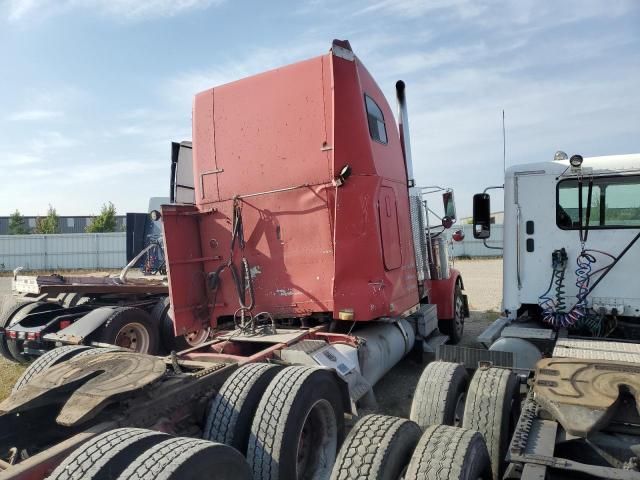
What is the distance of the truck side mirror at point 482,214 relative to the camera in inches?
223

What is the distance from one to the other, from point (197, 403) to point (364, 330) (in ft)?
9.52

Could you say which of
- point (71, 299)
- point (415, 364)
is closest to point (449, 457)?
point (415, 364)

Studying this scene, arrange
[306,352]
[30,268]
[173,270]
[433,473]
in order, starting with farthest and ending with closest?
[30,268] < [173,270] < [306,352] < [433,473]

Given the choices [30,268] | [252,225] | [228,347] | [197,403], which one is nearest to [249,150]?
[252,225]

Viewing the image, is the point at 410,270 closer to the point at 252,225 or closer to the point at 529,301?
the point at 529,301

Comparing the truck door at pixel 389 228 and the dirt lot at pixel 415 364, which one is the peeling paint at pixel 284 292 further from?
the dirt lot at pixel 415 364

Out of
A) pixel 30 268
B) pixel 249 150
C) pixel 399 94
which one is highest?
pixel 399 94

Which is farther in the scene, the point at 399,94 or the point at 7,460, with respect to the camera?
the point at 399,94

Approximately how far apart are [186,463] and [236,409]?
1.08 m

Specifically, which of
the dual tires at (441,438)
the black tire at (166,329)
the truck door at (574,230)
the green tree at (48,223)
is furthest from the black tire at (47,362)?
the green tree at (48,223)

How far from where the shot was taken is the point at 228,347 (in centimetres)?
511

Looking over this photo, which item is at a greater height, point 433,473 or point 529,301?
point 529,301

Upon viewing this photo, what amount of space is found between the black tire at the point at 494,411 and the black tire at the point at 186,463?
5.91 feet

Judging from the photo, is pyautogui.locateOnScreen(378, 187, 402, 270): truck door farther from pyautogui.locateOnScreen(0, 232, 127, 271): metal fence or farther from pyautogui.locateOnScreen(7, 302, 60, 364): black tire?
pyautogui.locateOnScreen(0, 232, 127, 271): metal fence
